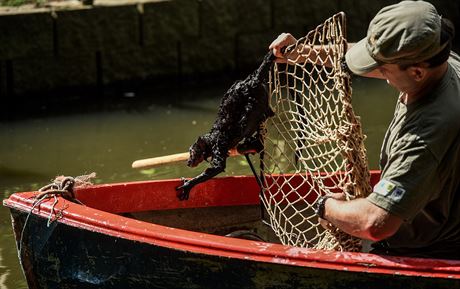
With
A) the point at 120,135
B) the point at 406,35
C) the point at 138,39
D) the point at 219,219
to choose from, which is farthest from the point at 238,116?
the point at 138,39

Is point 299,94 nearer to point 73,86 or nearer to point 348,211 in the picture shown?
point 348,211

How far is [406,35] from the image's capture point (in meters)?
3.85

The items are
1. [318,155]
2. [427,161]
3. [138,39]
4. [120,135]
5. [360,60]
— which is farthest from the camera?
[138,39]

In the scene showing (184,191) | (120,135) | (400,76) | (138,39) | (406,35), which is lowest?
(120,135)

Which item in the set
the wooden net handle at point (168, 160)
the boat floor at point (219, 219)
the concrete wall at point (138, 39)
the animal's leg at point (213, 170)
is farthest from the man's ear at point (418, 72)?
the concrete wall at point (138, 39)

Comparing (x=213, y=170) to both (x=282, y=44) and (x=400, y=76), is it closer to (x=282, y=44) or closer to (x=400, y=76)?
(x=282, y=44)

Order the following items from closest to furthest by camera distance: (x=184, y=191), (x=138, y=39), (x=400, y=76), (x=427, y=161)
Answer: (x=427, y=161) < (x=400, y=76) < (x=184, y=191) < (x=138, y=39)

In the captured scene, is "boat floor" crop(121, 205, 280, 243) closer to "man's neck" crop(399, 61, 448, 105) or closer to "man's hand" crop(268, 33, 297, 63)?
"man's hand" crop(268, 33, 297, 63)

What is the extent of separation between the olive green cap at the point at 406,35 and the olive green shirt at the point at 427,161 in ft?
0.55

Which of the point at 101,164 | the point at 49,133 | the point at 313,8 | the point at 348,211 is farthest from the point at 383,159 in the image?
the point at 313,8

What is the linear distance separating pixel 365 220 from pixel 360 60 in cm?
61

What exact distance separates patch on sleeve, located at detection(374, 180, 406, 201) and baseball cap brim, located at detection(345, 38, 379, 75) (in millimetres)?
444

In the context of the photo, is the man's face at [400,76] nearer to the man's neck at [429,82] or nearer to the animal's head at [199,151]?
the man's neck at [429,82]

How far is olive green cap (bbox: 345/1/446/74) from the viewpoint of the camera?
151 inches
